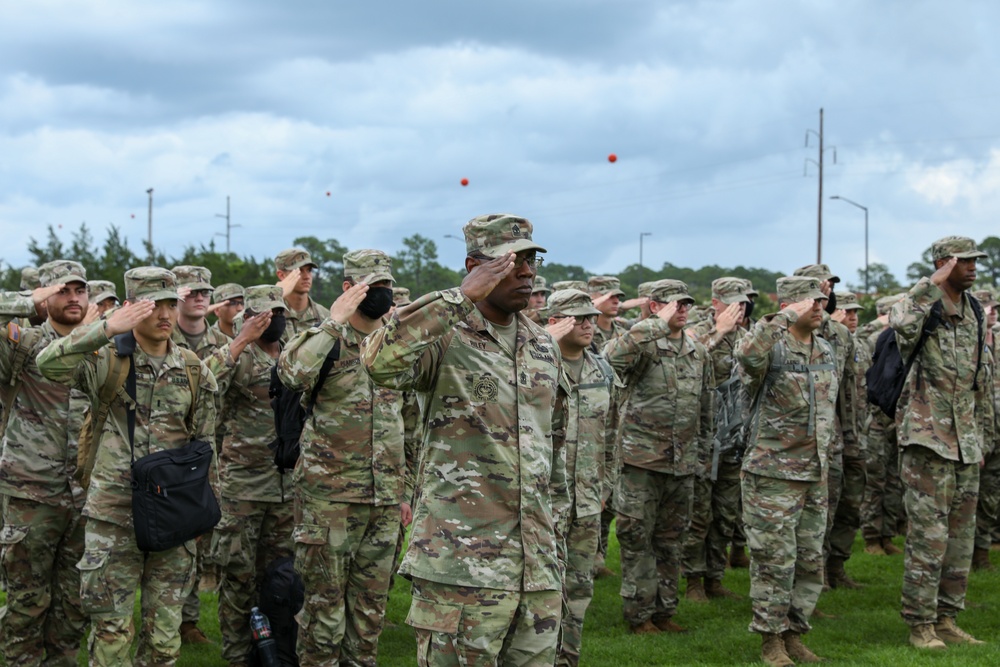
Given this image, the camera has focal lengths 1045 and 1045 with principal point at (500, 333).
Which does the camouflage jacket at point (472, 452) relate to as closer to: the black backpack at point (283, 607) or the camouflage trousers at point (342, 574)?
the camouflage trousers at point (342, 574)

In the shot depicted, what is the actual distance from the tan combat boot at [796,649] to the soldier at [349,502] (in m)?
3.31

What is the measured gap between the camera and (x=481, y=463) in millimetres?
4637

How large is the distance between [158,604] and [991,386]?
23.4 ft

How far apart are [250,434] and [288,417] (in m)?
0.95

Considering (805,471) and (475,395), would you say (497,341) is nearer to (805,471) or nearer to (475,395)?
(475,395)

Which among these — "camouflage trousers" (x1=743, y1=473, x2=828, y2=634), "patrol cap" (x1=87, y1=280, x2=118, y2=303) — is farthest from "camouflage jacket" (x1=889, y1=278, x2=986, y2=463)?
"patrol cap" (x1=87, y1=280, x2=118, y2=303)

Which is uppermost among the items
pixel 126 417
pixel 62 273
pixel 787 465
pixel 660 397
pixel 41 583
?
pixel 62 273

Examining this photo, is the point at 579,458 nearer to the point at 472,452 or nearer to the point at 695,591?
the point at 472,452

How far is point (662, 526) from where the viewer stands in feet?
30.5

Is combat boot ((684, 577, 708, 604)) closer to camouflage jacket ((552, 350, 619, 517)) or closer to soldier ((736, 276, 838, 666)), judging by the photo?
soldier ((736, 276, 838, 666))

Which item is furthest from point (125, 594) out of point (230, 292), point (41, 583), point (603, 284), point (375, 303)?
point (603, 284)

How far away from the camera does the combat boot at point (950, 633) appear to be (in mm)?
8523

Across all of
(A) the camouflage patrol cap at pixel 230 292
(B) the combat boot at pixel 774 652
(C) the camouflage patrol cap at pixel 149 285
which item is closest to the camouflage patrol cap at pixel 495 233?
(C) the camouflage patrol cap at pixel 149 285

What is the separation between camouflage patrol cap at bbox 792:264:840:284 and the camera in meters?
9.86
